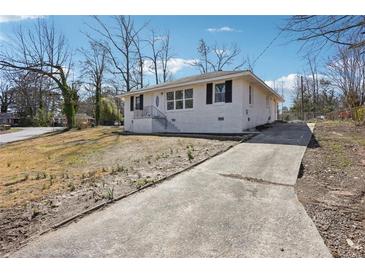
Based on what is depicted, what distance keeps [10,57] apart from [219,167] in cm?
2175

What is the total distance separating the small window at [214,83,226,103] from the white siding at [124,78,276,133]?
10.9 inches

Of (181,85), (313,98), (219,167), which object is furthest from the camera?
(313,98)

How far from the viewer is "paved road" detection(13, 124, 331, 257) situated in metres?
2.72

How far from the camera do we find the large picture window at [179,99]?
15.3 meters

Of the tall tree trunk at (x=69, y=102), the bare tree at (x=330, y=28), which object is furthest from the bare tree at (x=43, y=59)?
the bare tree at (x=330, y=28)

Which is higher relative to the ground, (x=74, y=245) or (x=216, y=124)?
(x=216, y=124)

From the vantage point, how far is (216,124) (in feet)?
45.6

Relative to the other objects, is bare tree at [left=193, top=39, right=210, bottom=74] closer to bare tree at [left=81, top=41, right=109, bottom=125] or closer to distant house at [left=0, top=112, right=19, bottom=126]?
bare tree at [left=81, top=41, right=109, bottom=125]

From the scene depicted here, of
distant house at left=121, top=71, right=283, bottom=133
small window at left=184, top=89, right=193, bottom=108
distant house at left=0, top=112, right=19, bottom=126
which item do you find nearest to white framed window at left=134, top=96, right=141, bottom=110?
distant house at left=121, top=71, right=283, bottom=133

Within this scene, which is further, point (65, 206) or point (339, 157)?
point (339, 157)

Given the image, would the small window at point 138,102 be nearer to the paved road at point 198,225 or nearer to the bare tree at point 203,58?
the paved road at point 198,225
